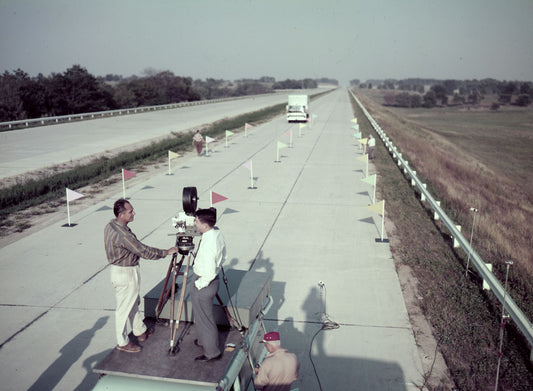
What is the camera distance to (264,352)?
18.3ft

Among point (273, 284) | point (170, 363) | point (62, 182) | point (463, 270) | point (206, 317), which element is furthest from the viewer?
point (62, 182)

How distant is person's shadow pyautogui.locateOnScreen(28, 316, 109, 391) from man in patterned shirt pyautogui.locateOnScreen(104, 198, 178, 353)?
3.68ft

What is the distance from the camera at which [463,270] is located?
29.5 ft

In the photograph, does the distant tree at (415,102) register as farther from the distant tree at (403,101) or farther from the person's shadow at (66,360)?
the person's shadow at (66,360)

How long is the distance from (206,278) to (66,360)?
2.63 m

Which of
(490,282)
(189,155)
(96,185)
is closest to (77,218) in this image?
(96,185)

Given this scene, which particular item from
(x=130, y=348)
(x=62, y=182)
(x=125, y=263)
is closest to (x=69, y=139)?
(x=62, y=182)

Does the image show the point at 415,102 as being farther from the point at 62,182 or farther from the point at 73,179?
the point at 62,182

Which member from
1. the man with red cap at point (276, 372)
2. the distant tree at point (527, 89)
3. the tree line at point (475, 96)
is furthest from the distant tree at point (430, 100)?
the man with red cap at point (276, 372)

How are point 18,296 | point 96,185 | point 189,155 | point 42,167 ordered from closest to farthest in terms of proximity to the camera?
point 18,296, point 96,185, point 42,167, point 189,155

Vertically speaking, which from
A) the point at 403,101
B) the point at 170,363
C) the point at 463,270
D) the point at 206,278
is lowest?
the point at 463,270

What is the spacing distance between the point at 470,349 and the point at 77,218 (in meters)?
10.4

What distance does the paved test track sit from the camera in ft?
19.5

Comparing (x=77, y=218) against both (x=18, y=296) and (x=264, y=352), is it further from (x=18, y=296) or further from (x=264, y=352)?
(x=264, y=352)
